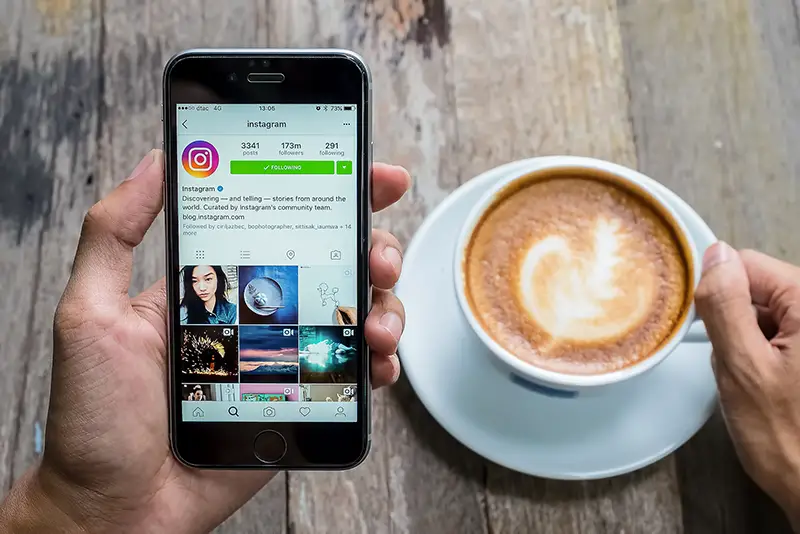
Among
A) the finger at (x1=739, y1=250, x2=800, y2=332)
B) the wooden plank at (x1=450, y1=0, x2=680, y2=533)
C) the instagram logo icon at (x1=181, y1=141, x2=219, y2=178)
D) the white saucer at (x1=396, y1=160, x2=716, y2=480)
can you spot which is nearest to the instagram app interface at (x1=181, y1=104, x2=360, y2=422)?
the instagram logo icon at (x1=181, y1=141, x2=219, y2=178)

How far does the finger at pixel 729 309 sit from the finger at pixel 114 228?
428 mm

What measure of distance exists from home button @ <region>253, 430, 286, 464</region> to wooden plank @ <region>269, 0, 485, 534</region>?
0.13 metres

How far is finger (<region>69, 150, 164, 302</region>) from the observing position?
527 millimetres

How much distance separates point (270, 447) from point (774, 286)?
0.43 metres

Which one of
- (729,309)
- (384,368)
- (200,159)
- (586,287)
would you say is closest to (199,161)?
(200,159)

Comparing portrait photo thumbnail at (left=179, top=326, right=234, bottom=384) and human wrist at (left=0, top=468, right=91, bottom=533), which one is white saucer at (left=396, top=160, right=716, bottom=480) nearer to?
portrait photo thumbnail at (left=179, top=326, right=234, bottom=384)

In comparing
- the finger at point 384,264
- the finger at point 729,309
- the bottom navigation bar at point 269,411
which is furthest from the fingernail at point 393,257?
the finger at point 729,309

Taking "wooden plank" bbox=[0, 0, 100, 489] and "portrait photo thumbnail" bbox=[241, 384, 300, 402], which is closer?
"portrait photo thumbnail" bbox=[241, 384, 300, 402]

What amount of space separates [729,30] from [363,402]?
21.0 inches

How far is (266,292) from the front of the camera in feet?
1.79

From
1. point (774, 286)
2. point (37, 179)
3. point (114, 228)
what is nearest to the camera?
point (114, 228)

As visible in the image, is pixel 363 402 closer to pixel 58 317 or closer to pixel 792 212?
pixel 58 317

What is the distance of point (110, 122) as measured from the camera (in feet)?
2.41

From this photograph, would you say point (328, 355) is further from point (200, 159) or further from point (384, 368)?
point (200, 159)
